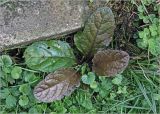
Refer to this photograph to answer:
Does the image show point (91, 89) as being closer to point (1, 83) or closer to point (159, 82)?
point (159, 82)

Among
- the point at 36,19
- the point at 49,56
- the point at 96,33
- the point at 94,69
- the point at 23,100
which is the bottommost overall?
the point at 23,100

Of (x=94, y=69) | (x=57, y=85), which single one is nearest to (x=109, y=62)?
(x=94, y=69)

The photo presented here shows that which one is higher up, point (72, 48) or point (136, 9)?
point (136, 9)

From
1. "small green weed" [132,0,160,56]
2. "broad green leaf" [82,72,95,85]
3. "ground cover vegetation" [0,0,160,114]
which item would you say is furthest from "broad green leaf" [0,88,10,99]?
"small green weed" [132,0,160,56]

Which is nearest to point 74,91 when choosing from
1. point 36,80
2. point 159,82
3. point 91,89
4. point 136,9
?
point 91,89

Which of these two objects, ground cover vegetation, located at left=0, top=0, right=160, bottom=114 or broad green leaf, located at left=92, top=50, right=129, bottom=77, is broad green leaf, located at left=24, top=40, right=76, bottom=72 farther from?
broad green leaf, located at left=92, top=50, right=129, bottom=77

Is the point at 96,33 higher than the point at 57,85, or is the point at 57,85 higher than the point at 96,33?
the point at 96,33

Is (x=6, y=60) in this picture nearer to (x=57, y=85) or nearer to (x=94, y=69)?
(x=57, y=85)
